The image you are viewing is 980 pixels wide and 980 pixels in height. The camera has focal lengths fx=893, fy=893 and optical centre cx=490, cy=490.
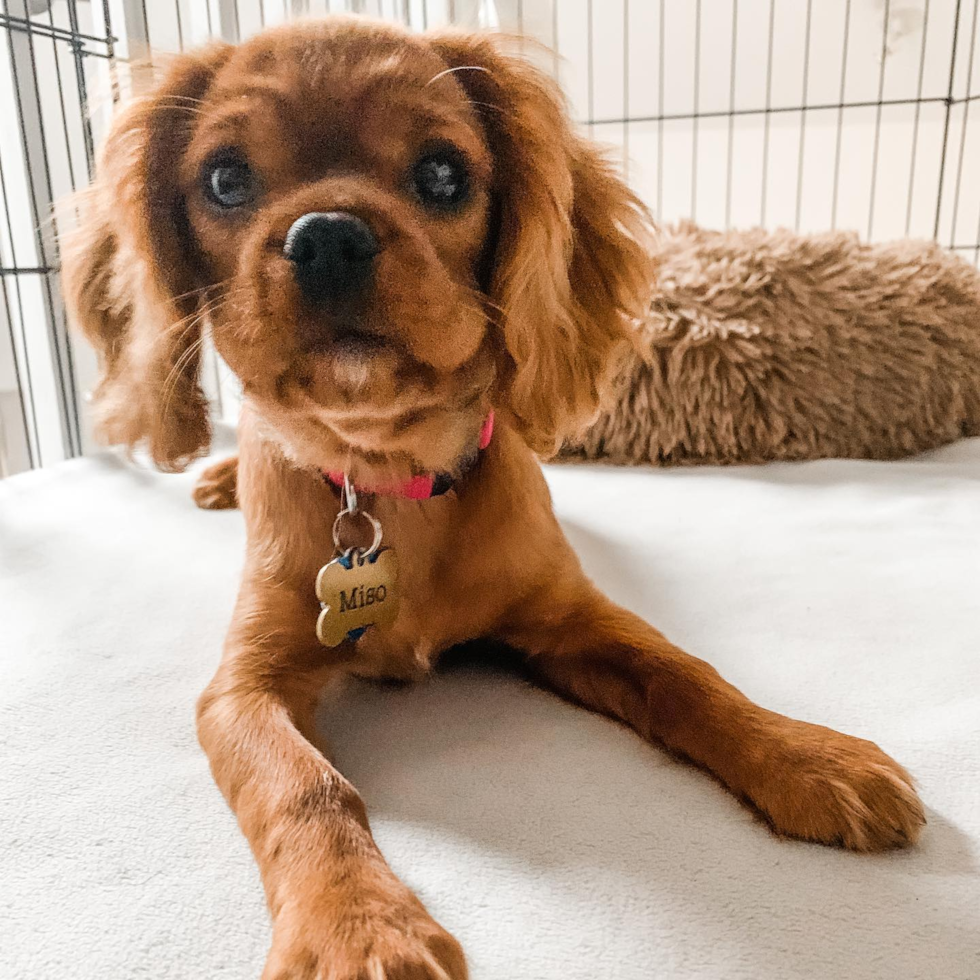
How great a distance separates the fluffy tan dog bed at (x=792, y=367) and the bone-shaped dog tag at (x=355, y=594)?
110 cm

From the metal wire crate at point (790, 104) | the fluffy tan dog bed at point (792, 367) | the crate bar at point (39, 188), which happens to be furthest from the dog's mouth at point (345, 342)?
the metal wire crate at point (790, 104)

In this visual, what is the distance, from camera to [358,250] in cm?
72

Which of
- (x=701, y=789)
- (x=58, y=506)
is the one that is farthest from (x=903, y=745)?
(x=58, y=506)

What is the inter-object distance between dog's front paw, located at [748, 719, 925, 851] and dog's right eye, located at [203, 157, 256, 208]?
68 centimetres

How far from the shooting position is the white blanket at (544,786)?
0.58 metres

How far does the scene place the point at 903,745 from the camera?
0.81m

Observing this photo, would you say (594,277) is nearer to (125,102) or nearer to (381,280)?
(381,280)

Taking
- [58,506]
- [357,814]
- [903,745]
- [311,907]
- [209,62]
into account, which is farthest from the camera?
[58,506]

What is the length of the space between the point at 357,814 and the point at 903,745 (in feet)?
1.62

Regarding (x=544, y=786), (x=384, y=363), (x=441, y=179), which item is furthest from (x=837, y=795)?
(x=441, y=179)

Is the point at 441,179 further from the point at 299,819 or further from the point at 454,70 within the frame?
the point at 299,819

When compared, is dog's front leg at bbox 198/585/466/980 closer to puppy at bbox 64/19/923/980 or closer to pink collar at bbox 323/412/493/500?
puppy at bbox 64/19/923/980

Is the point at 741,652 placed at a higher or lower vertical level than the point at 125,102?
lower

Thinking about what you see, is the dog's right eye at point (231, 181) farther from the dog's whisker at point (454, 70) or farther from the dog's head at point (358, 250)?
the dog's whisker at point (454, 70)
